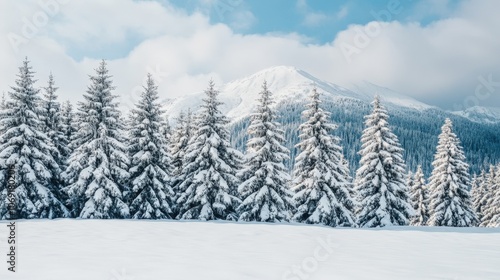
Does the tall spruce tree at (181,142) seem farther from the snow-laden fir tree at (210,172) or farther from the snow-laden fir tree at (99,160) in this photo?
the snow-laden fir tree at (99,160)

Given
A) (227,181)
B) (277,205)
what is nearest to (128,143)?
(227,181)

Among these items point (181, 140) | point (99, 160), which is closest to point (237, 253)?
point (99, 160)

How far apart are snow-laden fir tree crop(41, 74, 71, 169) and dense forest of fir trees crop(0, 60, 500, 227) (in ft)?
0.26

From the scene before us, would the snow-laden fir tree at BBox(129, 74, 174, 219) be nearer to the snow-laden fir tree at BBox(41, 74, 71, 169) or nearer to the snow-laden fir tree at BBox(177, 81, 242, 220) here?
the snow-laden fir tree at BBox(177, 81, 242, 220)

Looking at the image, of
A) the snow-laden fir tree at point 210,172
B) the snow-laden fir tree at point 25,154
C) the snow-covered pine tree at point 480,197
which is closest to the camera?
the snow-laden fir tree at point 25,154

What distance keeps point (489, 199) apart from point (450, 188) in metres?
18.4

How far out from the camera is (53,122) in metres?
27.6

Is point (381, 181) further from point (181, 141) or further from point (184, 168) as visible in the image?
point (181, 141)

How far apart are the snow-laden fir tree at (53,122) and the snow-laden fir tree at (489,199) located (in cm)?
4489

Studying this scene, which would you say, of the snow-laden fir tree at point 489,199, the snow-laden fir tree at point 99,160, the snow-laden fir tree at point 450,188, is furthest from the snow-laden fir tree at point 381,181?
the snow-laden fir tree at point 489,199

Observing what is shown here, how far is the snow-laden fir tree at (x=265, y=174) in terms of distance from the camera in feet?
81.4

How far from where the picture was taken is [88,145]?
24.2 meters

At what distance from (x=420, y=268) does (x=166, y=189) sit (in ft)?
67.9

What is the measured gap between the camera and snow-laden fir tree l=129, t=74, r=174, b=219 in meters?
25.3
